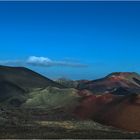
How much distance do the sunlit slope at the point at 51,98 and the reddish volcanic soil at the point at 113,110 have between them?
175 centimetres

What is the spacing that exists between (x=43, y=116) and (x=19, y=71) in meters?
19.2

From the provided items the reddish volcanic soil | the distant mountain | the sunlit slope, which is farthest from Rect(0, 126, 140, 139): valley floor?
the distant mountain

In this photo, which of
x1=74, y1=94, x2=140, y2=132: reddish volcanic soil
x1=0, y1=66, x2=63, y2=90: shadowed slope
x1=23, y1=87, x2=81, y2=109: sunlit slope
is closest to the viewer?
x1=74, y1=94, x2=140, y2=132: reddish volcanic soil

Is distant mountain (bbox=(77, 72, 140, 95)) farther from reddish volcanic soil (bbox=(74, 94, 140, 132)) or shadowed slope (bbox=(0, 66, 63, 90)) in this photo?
reddish volcanic soil (bbox=(74, 94, 140, 132))

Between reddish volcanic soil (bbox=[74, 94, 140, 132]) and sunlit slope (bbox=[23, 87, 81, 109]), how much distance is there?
1749 millimetres

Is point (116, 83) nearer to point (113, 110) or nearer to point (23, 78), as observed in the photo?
point (23, 78)

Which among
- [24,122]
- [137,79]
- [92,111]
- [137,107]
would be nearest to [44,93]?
[92,111]

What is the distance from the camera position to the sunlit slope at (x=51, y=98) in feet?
137

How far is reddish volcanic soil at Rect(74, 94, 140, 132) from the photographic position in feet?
104

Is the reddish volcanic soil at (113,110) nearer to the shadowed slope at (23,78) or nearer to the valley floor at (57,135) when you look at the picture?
the valley floor at (57,135)

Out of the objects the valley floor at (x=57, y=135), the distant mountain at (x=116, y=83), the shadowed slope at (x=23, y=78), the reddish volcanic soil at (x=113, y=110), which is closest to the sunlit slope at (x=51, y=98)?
the reddish volcanic soil at (x=113, y=110)

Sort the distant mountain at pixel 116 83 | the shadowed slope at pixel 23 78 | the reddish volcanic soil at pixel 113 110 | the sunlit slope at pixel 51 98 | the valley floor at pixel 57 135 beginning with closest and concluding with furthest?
the valley floor at pixel 57 135 → the reddish volcanic soil at pixel 113 110 → the sunlit slope at pixel 51 98 → the shadowed slope at pixel 23 78 → the distant mountain at pixel 116 83

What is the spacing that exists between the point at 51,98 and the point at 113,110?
10.6 metres

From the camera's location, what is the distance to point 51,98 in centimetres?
4412
